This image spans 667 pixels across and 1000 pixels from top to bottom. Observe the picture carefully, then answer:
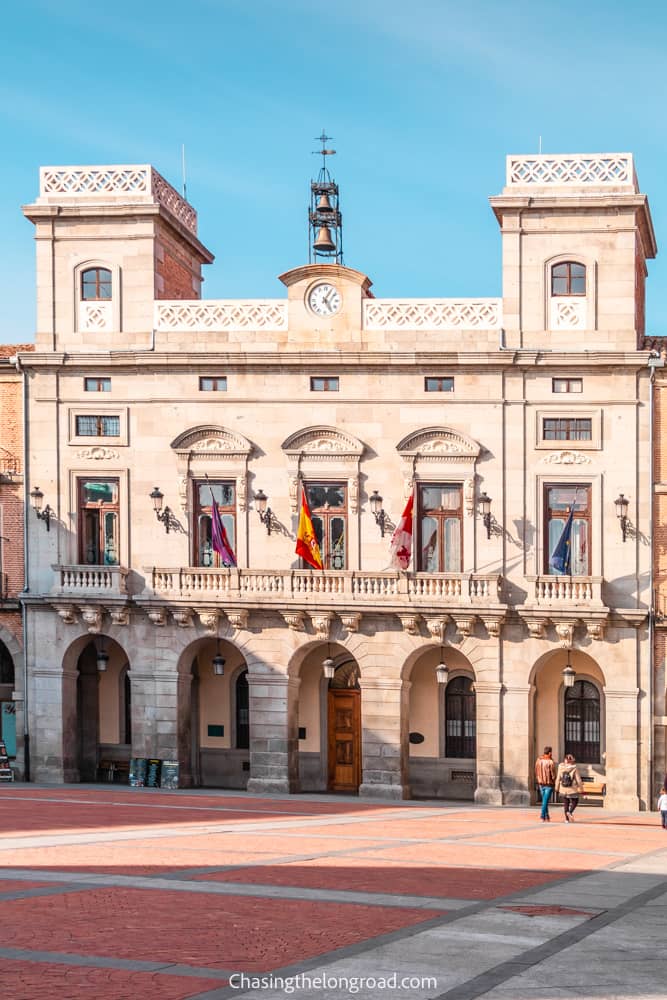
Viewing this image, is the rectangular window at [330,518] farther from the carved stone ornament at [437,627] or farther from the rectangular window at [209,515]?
the carved stone ornament at [437,627]

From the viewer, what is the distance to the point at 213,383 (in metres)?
45.1

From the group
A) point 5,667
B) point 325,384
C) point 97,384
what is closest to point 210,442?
point 325,384

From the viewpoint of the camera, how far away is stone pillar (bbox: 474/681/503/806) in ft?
139

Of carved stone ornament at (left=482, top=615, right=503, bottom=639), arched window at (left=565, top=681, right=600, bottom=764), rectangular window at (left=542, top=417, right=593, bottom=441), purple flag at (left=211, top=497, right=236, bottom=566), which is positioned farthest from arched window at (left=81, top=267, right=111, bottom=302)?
arched window at (left=565, top=681, right=600, bottom=764)

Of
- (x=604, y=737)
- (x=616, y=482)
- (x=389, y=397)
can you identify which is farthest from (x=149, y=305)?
(x=604, y=737)

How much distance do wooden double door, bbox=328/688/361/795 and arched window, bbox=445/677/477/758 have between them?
2.62m

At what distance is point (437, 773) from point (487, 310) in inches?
522

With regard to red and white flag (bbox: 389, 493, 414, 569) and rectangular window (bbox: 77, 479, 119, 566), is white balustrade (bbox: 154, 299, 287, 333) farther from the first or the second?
red and white flag (bbox: 389, 493, 414, 569)

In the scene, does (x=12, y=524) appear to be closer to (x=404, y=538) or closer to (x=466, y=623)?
→ (x=404, y=538)

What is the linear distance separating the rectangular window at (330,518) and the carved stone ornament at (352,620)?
1655 millimetres

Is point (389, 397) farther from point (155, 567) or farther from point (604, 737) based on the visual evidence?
point (604, 737)

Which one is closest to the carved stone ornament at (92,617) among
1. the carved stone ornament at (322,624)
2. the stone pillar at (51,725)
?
the stone pillar at (51,725)

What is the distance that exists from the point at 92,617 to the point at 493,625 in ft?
37.6

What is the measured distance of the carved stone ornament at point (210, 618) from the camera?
4400cm
